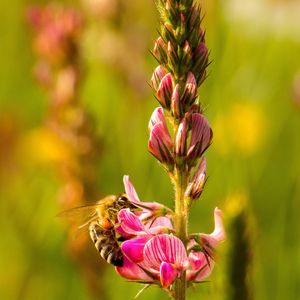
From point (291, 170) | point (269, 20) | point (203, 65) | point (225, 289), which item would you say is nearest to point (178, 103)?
point (203, 65)

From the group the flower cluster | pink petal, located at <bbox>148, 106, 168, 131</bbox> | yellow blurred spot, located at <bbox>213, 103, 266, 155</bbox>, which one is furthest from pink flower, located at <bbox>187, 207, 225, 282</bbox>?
yellow blurred spot, located at <bbox>213, 103, 266, 155</bbox>

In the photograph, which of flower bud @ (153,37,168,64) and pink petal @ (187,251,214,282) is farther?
pink petal @ (187,251,214,282)

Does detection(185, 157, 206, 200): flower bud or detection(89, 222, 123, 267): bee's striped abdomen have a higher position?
detection(185, 157, 206, 200): flower bud

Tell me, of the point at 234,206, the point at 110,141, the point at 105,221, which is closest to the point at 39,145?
the point at 110,141

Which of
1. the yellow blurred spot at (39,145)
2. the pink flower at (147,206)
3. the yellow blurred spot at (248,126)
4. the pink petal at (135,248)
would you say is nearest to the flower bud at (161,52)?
the pink flower at (147,206)

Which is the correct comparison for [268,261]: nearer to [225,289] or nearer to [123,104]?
[123,104]

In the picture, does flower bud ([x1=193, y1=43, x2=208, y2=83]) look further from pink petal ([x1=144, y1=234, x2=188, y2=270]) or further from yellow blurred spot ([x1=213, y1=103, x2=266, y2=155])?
yellow blurred spot ([x1=213, y1=103, x2=266, y2=155])

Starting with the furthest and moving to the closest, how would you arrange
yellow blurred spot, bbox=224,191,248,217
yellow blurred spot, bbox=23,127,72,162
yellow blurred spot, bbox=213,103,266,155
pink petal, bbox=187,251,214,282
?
yellow blurred spot, bbox=23,127,72,162 < yellow blurred spot, bbox=213,103,266,155 < pink petal, bbox=187,251,214,282 < yellow blurred spot, bbox=224,191,248,217
